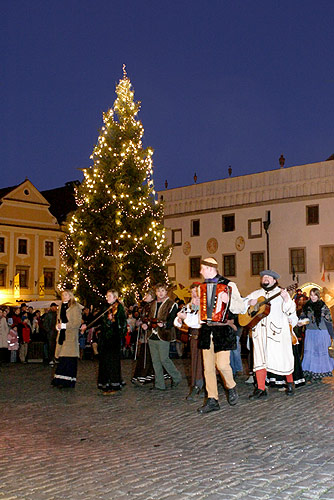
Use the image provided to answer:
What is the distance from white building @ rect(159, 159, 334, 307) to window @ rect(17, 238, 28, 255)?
11370 millimetres

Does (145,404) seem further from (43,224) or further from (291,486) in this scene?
(43,224)

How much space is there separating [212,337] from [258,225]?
3592 cm

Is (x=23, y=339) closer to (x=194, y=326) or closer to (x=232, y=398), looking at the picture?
(x=194, y=326)

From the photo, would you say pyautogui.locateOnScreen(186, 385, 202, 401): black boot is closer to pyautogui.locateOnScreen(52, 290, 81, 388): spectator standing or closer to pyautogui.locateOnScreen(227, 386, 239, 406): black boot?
pyautogui.locateOnScreen(227, 386, 239, 406): black boot

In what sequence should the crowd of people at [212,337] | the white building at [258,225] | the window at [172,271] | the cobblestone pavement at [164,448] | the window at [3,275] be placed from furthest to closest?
the window at [3,275] < the window at [172,271] < the white building at [258,225] < the crowd of people at [212,337] < the cobblestone pavement at [164,448]

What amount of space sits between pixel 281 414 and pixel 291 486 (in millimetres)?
3740

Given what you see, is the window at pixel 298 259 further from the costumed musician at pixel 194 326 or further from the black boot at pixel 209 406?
the black boot at pixel 209 406

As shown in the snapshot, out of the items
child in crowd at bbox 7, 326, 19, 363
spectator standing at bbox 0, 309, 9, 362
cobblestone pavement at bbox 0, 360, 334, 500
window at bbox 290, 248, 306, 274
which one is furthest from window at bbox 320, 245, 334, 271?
cobblestone pavement at bbox 0, 360, 334, 500

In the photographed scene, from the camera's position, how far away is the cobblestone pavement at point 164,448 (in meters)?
5.20

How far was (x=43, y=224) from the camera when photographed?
5388 centimetres

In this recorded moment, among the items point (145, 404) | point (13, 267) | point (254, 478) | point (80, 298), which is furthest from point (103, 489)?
point (13, 267)

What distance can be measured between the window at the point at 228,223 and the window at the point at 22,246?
16035mm

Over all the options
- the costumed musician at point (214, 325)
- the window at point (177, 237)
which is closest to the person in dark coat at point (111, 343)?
the costumed musician at point (214, 325)

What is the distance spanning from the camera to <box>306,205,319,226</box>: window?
42.2 metres
